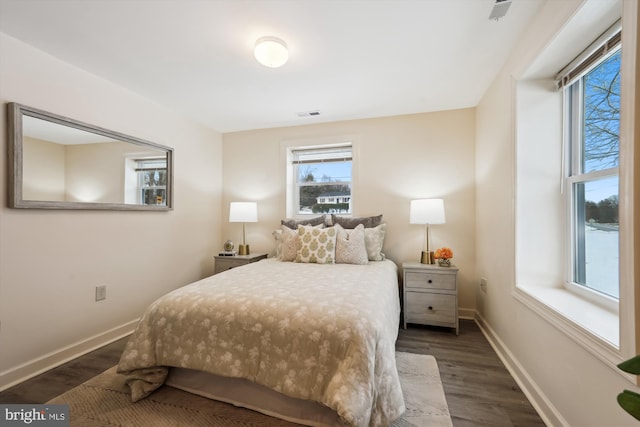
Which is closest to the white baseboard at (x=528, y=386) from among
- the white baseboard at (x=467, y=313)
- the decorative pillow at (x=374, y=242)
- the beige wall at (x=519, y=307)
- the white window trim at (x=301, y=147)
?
the beige wall at (x=519, y=307)

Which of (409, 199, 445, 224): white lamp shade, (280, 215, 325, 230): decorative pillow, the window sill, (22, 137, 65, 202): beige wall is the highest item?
(22, 137, 65, 202): beige wall

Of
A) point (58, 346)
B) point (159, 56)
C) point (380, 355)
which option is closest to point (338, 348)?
point (380, 355)

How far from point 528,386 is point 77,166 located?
373 cm

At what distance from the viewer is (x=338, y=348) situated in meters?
1.28

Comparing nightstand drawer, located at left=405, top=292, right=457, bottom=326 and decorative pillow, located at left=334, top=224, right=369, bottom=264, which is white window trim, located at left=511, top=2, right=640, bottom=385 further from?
decorative pillow, located at left=334, top=224, right=369, bottom=264

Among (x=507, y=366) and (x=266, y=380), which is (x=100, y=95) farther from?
(x=507, y=366)

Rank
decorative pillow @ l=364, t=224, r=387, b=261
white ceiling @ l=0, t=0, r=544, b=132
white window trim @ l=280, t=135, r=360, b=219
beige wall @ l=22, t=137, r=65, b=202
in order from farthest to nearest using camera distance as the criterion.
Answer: white window trim @ l=280, t=135, r=360, b=219, decorative pillow @ l=364, t=224, r=387, b=261, beige wall @ l=22, t=137, r=65, b=202, white ceiling @ l=0, t=0, r=544, b=132

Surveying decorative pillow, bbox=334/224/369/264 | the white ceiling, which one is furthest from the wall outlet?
decorative pillow, bbox=334/224/369/264

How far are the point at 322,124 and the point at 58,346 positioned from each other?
3.39 meters

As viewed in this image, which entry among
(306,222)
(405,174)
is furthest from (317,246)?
(405,174)

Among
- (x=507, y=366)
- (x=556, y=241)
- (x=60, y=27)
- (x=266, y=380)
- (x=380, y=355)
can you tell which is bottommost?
(x=507, y=366)

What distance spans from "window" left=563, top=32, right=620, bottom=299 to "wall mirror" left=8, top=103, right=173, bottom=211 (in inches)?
144

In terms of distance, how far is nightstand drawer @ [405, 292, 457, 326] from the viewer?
2541 mm

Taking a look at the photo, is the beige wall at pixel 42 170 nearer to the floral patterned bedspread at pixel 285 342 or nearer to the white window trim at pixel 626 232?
the floral patterned bedspread at pixel 285 342
